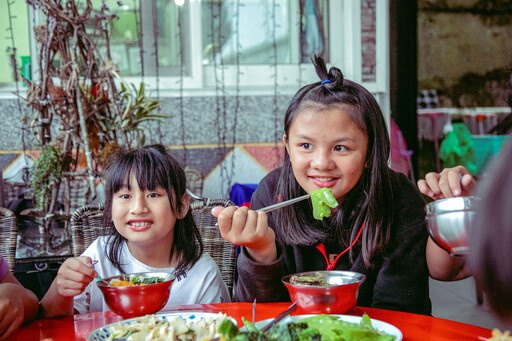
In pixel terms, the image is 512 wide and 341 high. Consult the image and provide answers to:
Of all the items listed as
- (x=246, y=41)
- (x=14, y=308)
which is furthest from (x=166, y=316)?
(x=246, y=41)

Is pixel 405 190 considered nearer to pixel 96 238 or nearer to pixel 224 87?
pixel 96 238

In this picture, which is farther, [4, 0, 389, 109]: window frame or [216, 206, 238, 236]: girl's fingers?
[4, 0, 389, 109]: window frame

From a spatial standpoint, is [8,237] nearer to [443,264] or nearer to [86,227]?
[86,227]

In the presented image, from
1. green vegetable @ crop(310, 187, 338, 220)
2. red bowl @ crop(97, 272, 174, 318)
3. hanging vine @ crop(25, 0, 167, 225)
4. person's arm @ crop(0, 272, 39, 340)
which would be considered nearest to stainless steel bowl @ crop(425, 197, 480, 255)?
green vegetable @ crop(310, 187, 338, 220)

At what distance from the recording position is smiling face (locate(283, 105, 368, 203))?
1.42 meters

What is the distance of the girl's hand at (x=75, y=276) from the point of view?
1.22 m

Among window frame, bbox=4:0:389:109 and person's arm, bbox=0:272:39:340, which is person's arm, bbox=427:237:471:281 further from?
window frame, bbox=4:0:389:109

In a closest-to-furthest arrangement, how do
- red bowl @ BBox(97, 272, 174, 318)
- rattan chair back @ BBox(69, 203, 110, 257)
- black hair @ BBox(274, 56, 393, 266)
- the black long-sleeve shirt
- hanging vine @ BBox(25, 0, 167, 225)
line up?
red bowl @ BBox(97, 272, 174, 318)
the black long-sleeve shirt
black hair @ BBox(274, 56, 393, 266)
rattan chair back @ BBox(69, 203, 110, 257)
hanging vine @ BBox(25, 0, 167, 225)

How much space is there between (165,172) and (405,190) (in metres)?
0.80

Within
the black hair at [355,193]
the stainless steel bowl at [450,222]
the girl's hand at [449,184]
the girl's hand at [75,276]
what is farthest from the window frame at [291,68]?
the stainless steel bowl at [450,222]

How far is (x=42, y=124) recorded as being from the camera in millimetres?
2947

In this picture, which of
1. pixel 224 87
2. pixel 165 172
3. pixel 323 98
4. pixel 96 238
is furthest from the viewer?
pixel 224 87

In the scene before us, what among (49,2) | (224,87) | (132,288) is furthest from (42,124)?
(132,288)

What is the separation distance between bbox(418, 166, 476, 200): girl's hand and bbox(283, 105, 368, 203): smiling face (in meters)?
0.20
